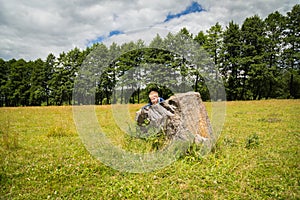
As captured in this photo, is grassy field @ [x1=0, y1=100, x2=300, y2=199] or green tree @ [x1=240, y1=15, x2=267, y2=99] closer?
grassy field @ [x1=0, y1=100, x2=300, y2=199]

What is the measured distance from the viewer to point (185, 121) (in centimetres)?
733

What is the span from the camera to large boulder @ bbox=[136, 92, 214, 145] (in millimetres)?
7176

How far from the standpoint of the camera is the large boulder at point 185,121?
7176 mm

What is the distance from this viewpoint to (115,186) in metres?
5.16

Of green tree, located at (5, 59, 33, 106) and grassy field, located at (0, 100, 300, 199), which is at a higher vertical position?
green tree, located at (5, 59, 33, 106)

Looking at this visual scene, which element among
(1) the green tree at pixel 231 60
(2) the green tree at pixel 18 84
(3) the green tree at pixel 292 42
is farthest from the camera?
(2) the green tree at pixel 18 84

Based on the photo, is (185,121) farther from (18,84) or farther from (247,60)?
(18,84)

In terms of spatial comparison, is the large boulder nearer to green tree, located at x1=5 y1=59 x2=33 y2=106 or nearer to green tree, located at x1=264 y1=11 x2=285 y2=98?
green tree, located at x1=264 y1=11 x2=285 y2=98

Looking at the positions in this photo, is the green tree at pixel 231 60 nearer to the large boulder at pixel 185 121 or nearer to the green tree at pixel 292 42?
the green tree at pixel 292 42

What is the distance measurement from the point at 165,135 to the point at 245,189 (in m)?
3.32

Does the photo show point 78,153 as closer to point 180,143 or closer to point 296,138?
point 180,143

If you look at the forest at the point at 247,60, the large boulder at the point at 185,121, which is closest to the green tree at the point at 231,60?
the forest at the point at 247,60

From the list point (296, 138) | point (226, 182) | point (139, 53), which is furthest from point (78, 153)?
point (296, 138)

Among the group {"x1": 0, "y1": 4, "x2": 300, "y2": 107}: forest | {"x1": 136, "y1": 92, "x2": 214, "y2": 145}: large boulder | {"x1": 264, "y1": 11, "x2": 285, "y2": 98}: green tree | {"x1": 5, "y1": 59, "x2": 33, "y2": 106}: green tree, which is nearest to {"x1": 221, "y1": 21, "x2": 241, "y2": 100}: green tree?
{"x1": 0, "y1": 4, "x2": 300, "y2": 107}: forest
